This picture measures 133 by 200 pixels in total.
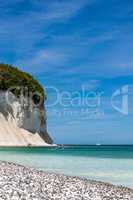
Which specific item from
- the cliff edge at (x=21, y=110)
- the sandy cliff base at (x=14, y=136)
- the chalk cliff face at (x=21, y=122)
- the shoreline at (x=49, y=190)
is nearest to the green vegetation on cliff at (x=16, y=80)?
the cliff edge at (x=21, y=110)

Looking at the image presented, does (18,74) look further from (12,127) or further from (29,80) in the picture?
(12,127)

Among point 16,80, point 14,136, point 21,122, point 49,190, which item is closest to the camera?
point 49,190

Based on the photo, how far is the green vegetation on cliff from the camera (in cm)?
8435

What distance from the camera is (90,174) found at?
2500 cm

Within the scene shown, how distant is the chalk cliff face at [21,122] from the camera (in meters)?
80.8

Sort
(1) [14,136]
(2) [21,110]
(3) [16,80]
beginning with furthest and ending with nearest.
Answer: (3) [16,80]
(2) [21,110]
(1) [14,136]

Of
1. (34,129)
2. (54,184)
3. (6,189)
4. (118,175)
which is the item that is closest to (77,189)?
(54,184)

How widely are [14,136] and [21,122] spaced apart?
4.01 metres

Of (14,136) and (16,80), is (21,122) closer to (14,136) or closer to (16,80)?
(14,136)

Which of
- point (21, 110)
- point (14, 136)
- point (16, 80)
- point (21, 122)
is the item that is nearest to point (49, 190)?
point (14, 136)

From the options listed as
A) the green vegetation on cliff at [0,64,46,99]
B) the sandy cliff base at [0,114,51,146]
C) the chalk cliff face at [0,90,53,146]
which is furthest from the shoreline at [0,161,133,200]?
the green vegetation on cliff at [0,64,46,99]

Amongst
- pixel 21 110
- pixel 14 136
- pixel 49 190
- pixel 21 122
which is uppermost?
pixel 21 110

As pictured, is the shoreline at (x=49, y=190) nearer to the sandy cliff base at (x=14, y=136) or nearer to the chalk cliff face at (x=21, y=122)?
the sandy cliff base at (x=14, y=136)

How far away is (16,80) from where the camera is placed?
88.4m
